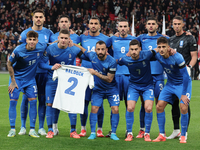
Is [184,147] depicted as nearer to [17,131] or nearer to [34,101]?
[34,101]

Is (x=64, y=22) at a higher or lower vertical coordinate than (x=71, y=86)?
higher

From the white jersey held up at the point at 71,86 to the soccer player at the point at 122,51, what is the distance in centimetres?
78

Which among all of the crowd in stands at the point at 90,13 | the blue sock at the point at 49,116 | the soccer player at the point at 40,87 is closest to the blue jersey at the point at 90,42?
the soccer player at the point at 40,87

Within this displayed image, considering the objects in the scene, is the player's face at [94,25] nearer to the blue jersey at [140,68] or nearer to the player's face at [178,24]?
the blue jersey at [140,68]

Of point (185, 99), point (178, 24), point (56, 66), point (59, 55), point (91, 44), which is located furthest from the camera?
point (91, 44)

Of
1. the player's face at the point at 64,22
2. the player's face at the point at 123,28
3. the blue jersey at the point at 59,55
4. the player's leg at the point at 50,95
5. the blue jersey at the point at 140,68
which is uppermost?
the player's face at the point at 64,22

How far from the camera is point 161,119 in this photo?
6629 millimetres

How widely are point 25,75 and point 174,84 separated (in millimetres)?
2824

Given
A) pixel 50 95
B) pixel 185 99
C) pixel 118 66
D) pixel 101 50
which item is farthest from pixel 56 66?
pixel 185 99

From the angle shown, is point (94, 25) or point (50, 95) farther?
point (94, 25)

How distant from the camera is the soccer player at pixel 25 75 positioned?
6.76m

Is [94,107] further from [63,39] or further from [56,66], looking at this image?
[63,39]

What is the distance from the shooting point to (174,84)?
262 inches

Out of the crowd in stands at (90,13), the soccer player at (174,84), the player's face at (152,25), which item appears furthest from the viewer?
the crowd in stands at (90,13)
